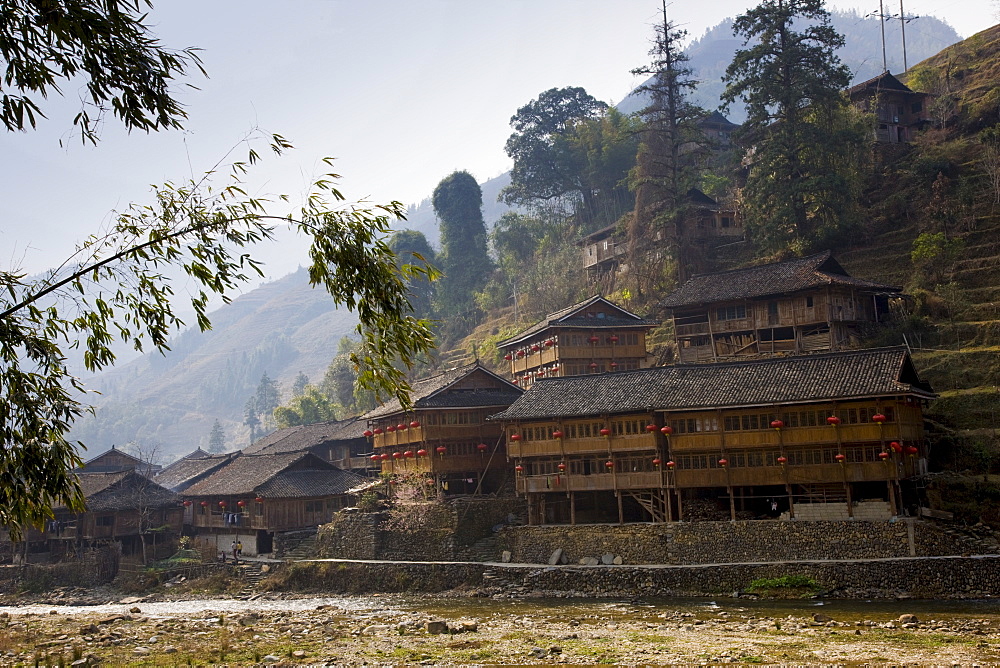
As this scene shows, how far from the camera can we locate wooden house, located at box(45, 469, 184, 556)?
170 ft

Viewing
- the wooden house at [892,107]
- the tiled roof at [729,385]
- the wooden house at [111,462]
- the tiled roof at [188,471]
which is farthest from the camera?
the wooden house at [111,462]

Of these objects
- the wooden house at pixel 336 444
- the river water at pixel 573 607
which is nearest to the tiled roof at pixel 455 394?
the river water at pixel 573 607

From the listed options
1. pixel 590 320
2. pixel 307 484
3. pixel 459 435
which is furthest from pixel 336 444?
pixel 590 320

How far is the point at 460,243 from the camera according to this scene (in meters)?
95.4

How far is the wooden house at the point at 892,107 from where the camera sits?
6391cm

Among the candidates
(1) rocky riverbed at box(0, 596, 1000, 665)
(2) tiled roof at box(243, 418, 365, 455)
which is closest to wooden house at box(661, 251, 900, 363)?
(1) rocky riverbed at box(0, 596, 1000, 665)

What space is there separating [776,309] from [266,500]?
31.8 m

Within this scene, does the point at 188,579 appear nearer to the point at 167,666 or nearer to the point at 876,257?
the point at 167,666

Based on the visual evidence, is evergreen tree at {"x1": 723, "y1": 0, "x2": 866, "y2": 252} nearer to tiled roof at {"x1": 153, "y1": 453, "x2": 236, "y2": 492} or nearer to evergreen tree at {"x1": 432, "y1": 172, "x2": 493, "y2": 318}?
evergreen tree at {"x1": 432, "y1": 172, "x2": 493, "y2": 318}

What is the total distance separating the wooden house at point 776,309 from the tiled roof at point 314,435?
83.3ft

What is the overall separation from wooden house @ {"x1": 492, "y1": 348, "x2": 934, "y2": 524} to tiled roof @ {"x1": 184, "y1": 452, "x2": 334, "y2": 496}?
18307 mm

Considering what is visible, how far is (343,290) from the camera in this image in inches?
462

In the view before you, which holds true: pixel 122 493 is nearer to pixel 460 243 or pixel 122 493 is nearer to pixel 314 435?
pixel 314 435

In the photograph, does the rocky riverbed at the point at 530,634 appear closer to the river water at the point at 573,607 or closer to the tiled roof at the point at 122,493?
the river water at the point at 573,607
